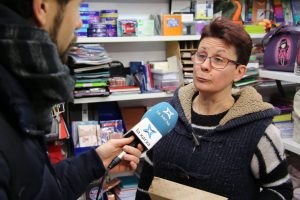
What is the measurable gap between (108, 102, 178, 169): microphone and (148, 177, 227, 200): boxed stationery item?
206 millimetres

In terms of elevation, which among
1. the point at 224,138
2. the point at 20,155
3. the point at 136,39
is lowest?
the point at 224,138

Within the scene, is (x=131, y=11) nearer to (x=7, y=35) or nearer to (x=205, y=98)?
(x=205, y=98)

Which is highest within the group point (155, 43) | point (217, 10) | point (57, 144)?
point (217, 10)

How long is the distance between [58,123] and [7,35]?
1692mm

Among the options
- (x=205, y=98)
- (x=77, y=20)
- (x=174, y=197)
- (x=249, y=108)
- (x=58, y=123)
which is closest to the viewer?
(x=77, y=20)

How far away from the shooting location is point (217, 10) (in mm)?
2646

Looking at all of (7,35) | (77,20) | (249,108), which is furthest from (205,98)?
(7,35)

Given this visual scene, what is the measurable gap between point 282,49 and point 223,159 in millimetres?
1181

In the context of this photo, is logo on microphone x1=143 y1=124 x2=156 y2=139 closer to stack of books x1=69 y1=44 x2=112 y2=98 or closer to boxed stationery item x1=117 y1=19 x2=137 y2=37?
stack of books x1=69 y1=44 x2=112 y2=98

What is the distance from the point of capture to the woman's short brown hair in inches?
53.0

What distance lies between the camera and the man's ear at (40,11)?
0.58m

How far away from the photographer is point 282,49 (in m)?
2.15

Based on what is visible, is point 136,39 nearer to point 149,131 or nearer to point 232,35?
point 232,35

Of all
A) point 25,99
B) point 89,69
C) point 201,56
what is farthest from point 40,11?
point 89,69
